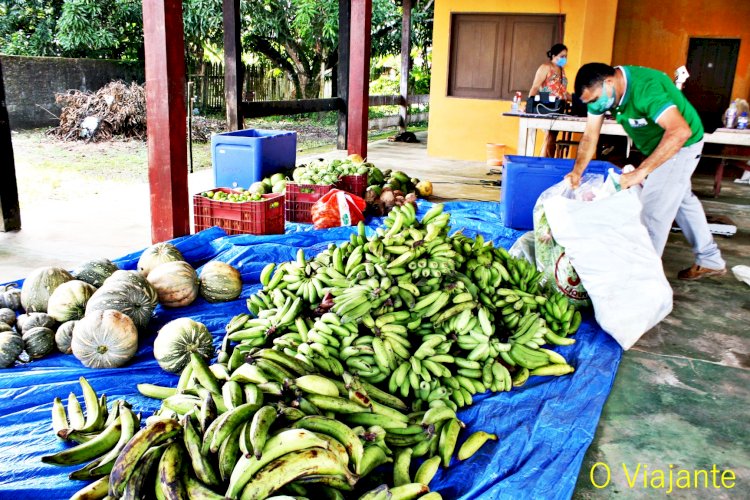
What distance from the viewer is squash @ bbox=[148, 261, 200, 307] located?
3967mm

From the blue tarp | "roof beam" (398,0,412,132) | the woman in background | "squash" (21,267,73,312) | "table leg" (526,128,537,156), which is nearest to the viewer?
the blue tarp

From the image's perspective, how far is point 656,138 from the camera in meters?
4.68

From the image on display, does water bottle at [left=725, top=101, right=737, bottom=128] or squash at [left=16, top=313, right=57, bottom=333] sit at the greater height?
water bottle at [left=725, top=101, right=737, bottom=128]

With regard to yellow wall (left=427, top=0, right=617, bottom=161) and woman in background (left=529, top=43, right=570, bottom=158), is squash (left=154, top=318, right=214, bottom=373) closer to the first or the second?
woman in background (left=529, top=43, right=570, bottom=158)

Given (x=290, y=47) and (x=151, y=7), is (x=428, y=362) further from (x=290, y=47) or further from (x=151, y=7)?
(x=290, y=47)

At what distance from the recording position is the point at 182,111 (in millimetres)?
5277

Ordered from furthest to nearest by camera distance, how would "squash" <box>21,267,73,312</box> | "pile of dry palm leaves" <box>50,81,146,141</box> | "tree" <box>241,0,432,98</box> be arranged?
"tree" <box>241,0,432,98</box>
"pile of dry palm leaves" <box>50,81,146,141</box>
"squash" <box>21,267,73,312</box>

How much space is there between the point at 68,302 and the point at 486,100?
31.7 feet

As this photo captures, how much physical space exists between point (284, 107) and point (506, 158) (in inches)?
173

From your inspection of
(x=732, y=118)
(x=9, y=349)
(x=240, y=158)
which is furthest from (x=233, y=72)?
(x=732, y=118)

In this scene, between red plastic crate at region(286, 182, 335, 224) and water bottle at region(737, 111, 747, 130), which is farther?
water bottle at region(737, 111, 747, 130)

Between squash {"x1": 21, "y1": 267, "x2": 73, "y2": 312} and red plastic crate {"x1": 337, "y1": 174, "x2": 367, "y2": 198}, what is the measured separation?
365cm

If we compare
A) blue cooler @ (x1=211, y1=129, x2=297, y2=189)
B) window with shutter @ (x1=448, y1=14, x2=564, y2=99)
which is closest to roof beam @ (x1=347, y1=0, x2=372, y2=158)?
window with shutter @ (x1=448, y1=14, x2=564, y2=99)

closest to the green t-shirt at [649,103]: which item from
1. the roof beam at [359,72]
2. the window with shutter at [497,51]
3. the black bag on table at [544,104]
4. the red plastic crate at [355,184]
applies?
the red plastic crate at [355,184]
